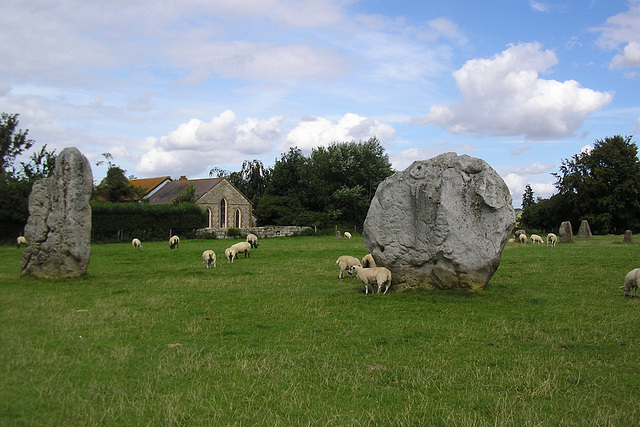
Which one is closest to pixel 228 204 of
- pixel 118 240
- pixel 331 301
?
pixel 118 240

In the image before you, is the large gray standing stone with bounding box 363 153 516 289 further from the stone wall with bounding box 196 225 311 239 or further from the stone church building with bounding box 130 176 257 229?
the stone church building with bounding box 130 176 257 229

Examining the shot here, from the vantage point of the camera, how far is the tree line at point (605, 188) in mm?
54562

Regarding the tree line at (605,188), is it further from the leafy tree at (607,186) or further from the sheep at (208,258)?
the sheep at (208,258)

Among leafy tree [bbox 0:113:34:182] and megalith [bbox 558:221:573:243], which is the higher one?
leafy tree [bbox 0:113:34:182]

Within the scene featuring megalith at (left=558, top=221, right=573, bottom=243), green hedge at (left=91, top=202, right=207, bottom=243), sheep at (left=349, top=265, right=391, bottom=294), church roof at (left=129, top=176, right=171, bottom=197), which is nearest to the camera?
sheep at (left=349, top=265, right=391, bottom=294)

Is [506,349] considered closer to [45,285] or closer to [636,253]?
[45,285]

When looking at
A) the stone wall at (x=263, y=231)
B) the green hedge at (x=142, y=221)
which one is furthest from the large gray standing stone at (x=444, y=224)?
the stone wall at (x=263, y=231)

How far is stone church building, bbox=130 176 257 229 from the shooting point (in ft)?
205

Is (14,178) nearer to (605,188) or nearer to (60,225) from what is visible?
(60,225)

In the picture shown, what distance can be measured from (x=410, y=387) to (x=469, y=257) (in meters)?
8.09

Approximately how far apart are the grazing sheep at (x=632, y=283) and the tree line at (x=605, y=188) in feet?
147

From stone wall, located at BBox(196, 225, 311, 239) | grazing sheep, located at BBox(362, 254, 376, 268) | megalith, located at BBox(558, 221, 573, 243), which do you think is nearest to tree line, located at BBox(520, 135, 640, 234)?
megalith, located at BBox(558, 221, 573, 243)

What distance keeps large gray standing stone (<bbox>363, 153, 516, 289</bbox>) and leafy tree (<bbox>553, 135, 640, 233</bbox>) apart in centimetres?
4596

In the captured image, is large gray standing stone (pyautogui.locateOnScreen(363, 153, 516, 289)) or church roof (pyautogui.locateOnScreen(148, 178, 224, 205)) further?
church roof (pyautogui.locateOnScreen(148, 178, 224, 205))
